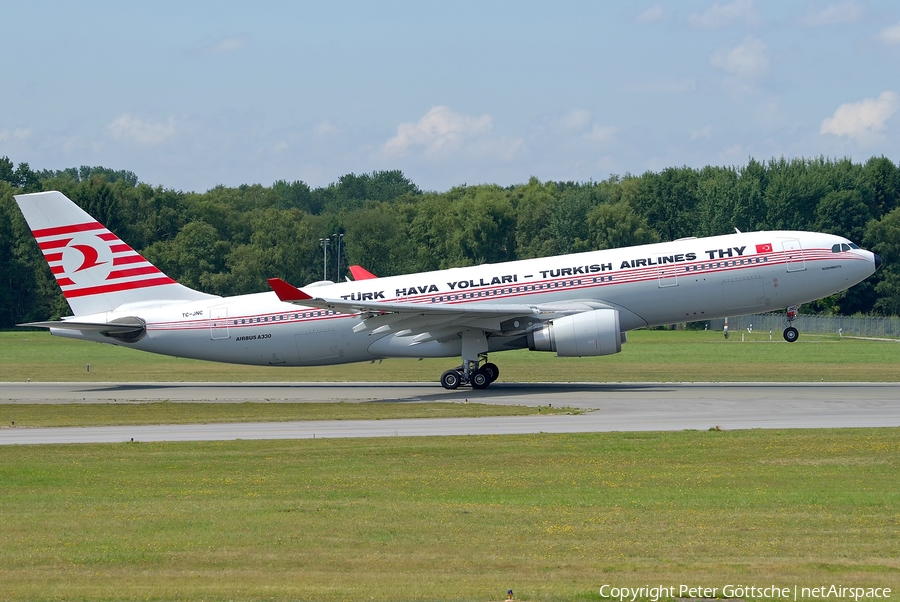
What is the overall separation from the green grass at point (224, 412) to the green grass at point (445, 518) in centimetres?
674

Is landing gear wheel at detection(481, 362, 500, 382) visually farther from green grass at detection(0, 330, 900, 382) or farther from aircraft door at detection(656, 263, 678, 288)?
aircraft door at detection(656, 263, 678, 288)

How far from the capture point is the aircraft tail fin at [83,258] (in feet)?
134

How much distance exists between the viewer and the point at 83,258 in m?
41.1

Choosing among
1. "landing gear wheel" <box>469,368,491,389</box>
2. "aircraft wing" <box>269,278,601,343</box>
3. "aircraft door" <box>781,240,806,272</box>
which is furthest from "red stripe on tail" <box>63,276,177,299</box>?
A: "aircraft door" <box>781,240,806,272</box>

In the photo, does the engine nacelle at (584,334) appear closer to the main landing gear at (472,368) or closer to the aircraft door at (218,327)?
the main landing gear at (472,368)

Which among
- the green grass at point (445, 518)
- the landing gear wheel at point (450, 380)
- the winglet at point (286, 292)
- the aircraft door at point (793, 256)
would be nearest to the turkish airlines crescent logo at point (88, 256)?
the winglet at point (286, 292)

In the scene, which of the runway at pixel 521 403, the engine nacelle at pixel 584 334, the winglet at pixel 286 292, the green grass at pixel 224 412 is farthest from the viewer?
the engine nacelle at pixel 584 334

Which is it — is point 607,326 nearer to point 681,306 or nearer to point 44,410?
point 681,306

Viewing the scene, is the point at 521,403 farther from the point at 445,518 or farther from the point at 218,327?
the point at 445,518

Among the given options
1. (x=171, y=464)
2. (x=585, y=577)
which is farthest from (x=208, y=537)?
(x=171, y=464)

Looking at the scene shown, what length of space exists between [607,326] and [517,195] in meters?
104

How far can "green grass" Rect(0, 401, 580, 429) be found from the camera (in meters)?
30.9

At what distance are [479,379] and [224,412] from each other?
10389 millimetres

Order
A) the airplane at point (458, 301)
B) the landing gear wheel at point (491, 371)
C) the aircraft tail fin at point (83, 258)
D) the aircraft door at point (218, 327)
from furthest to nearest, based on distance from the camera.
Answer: the aircraft door at point (218, 327), the aircraft tail fin at point (83, 258), the landing gear wheel at point (491, 371), the airplane at point (458, 301)
